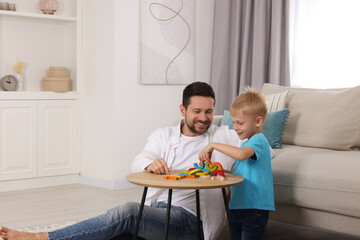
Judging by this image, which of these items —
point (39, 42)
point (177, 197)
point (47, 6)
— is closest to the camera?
point (177, 197)

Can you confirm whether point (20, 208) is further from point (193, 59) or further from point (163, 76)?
point (193, 59)

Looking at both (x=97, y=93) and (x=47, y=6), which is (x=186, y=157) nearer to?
(x=97, y=93)

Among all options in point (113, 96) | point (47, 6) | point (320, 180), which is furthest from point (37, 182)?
point (320, 180)

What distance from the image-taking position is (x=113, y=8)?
459 centimetres

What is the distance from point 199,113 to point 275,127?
44.5 inches

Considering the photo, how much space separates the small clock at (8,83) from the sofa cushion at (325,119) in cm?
241

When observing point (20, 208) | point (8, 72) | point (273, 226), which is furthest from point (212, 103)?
point (8, 72)

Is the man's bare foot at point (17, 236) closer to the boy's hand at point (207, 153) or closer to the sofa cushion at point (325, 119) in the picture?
the boy's hand at point (207, 153)

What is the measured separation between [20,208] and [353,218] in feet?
7.90

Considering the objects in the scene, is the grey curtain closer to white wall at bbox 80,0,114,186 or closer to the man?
white wall at bbox 80,0,114,186

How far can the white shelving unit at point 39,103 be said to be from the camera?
4492 millimetres

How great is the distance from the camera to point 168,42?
505cm

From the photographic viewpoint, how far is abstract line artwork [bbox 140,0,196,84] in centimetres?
486

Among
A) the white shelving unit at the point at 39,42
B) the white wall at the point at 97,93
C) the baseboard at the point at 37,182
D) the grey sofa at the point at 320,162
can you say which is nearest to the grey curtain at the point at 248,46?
the grey sofa at the point at 320,162
